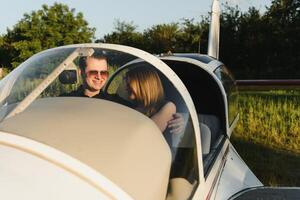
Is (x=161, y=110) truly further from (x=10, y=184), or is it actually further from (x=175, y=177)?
(x=10, y=184)

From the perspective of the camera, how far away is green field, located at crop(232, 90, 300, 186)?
7082mm

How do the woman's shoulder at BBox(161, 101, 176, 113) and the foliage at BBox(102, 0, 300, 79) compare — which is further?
the foliage at BBox(102, 0, 300, 79)

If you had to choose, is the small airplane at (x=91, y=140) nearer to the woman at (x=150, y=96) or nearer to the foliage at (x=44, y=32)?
the woman at (x=150, y=96)

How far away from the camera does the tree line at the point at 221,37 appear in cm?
3334

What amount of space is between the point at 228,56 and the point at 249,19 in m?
4.15

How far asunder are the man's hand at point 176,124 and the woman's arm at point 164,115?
0.10 ft

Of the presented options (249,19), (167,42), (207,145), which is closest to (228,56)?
(249,19)

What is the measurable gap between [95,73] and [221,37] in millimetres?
34556

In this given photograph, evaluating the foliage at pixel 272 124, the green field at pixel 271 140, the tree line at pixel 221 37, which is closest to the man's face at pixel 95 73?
the green field at pixel 271 140

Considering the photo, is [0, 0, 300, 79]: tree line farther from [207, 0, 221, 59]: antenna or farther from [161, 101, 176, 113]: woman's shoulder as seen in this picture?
[161, 101, 176, 113]: woman's shoulder

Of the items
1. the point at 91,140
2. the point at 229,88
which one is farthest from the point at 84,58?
the point at 229,88

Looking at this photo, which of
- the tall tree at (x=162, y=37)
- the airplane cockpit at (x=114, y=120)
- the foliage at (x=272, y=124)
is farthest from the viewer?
the tall tree at (x=162, y=37)

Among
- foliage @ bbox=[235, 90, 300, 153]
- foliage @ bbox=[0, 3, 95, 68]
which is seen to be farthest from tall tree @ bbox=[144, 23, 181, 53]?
foliage @ bbox=[235, 90, 300, 153]

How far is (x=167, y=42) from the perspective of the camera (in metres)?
41.0
